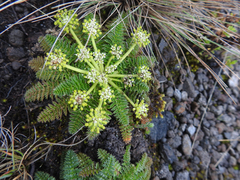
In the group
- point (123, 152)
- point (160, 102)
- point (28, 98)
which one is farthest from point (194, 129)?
point (28, 98)

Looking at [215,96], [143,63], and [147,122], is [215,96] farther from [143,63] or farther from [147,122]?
[143,63]

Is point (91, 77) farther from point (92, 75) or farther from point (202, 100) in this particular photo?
point (202, 100)

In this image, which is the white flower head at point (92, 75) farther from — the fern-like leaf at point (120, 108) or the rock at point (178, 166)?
the rock at point (178, 166)

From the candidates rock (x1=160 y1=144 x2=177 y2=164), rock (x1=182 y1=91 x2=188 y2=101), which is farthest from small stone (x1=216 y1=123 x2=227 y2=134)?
rock (x1=160 y1=144 x2=177 y2=164)

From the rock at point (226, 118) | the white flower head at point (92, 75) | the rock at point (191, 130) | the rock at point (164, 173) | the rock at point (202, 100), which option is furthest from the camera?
the rock at point (226, 118)

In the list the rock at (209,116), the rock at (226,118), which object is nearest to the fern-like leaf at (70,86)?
the rock at (209,116)

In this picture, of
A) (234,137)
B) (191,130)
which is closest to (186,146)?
(191,130)
